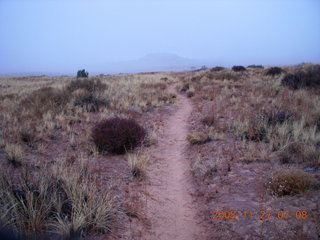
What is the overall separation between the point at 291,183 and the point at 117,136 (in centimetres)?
465

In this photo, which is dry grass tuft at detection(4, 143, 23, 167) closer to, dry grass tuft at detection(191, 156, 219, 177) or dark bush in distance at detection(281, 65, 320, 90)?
dry grass tuft at detection(191, 156, 219, 177)

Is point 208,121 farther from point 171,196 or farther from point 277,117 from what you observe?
point 171,196

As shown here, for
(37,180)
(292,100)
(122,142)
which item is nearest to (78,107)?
(122,142)

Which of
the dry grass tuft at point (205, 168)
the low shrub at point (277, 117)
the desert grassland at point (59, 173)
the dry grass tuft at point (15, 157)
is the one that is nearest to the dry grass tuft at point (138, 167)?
the desert grassland at point (59, 173)

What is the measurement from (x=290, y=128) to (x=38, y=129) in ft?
28.8

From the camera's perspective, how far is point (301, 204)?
331 centimetres

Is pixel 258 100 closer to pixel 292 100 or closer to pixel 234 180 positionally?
pixel 292 100

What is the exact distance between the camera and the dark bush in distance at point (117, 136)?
20.4 ft

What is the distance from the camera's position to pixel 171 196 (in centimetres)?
441

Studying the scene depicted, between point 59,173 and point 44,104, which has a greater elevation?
point 44,104

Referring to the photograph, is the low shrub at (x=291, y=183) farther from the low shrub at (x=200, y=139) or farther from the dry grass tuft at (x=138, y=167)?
the low shrub at (x=200, y=139)
